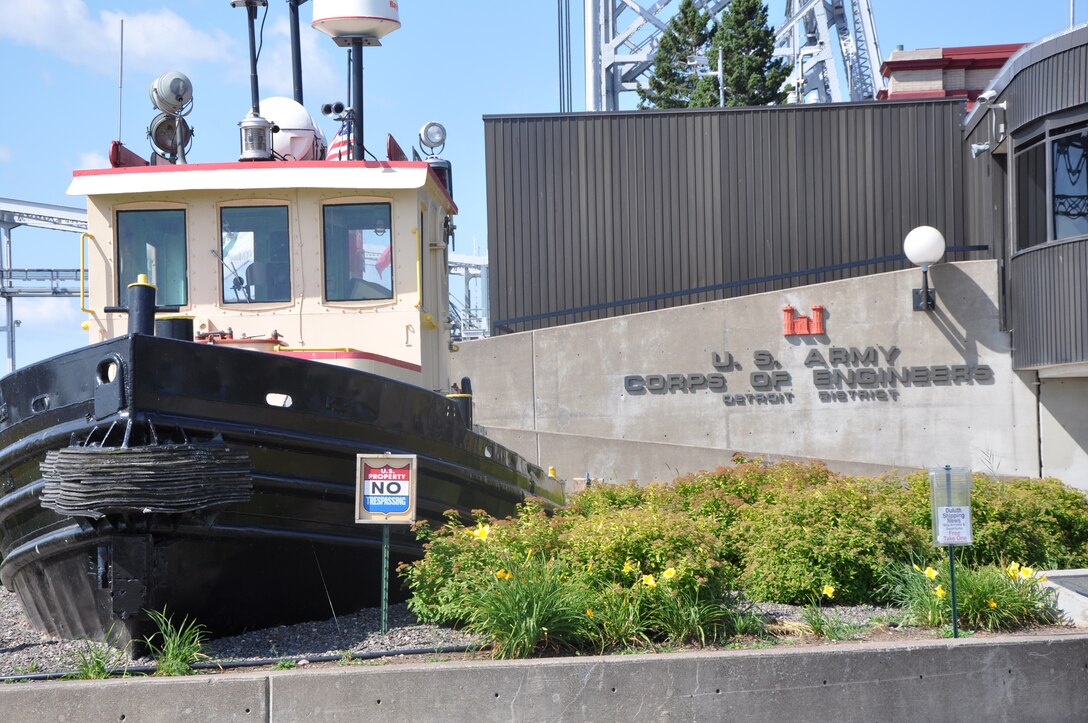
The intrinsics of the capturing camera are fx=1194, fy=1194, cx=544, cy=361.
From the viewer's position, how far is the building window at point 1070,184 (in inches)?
609

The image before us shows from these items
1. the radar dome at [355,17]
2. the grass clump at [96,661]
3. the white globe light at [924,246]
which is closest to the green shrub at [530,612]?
the grass clump at [96,661]

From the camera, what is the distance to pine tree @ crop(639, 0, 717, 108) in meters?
34.0

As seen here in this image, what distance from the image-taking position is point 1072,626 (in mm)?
7121

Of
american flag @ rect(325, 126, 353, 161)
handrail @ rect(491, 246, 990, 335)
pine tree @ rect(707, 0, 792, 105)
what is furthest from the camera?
pine tree @ rect(707, 0, 792, 105)

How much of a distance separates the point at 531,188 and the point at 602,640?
1300 centimetres

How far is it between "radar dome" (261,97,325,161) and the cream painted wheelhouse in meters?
1.61

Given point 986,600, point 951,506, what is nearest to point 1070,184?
point 986,600

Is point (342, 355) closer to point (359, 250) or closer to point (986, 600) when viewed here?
point (359, 250)

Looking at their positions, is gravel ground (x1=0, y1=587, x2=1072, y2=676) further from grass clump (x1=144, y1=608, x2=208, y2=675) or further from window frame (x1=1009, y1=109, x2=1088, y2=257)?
window frame (x1=1009, y1=109, x2=1088, y2=257)

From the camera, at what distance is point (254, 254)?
9102 millimetres

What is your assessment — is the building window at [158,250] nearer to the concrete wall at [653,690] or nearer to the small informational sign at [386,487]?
the small informational sign at [386,487]

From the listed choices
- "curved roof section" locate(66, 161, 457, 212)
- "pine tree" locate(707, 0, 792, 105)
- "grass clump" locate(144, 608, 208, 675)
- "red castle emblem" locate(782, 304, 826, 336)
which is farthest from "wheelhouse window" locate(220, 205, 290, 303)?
"pine tree" locate(707, 0, 792, 105)

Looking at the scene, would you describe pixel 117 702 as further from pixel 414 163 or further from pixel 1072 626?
pixel 1072 626

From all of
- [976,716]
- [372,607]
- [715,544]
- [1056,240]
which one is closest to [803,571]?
[715,544]
